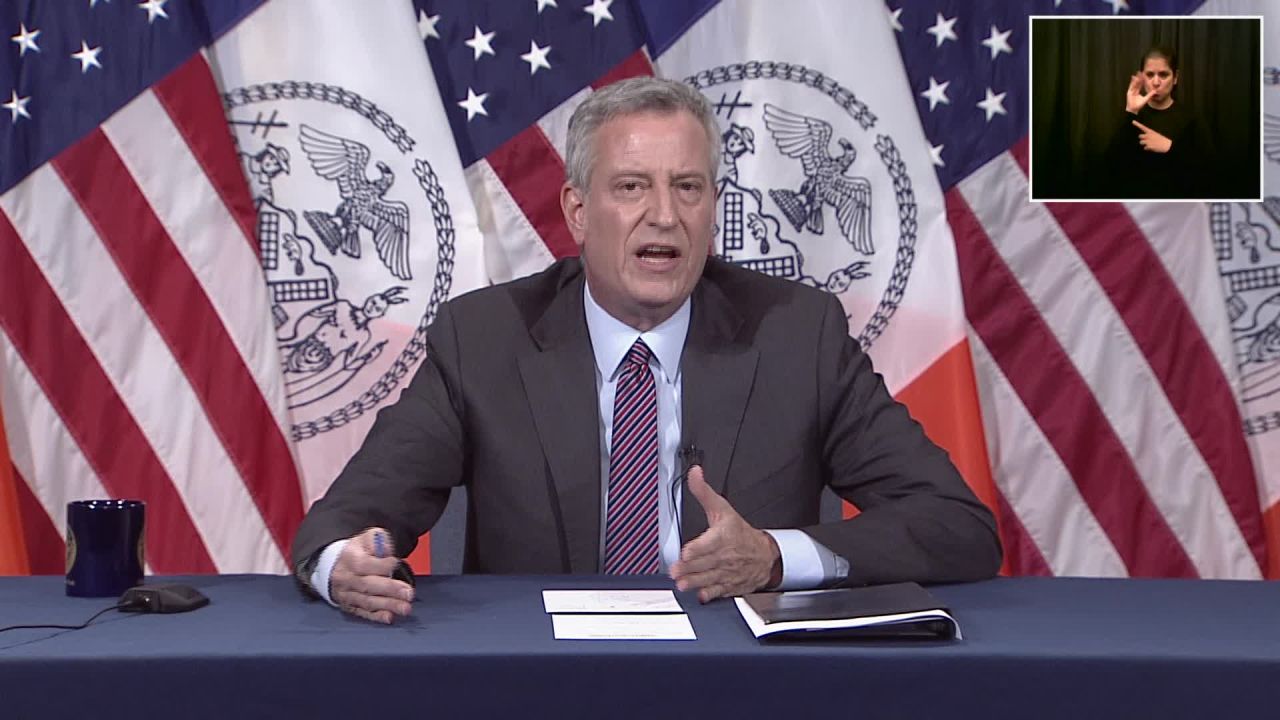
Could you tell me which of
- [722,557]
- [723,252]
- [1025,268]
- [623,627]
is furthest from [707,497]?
[1025,268]

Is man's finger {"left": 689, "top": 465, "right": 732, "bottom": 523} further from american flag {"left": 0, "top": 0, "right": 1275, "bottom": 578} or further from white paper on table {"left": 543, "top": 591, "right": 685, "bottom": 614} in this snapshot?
american flag {"left": 0, "top": 0, "right": 1275, "bottom": 578}

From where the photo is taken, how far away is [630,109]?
2.40 m

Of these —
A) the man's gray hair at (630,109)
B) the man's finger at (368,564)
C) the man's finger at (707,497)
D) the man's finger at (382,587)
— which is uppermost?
the man's gray hair at (630,109)

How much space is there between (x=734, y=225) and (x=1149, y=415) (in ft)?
4.17

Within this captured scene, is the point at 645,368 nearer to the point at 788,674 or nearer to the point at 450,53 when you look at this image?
the point at 788,674

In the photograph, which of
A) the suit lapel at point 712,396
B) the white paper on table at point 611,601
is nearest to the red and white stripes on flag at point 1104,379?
the suit lapel at point 712,396

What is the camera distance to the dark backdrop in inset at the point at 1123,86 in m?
3.68

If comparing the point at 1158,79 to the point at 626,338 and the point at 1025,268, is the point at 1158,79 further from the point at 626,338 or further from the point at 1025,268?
the point at 626,338

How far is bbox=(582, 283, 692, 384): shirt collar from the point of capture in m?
2.42

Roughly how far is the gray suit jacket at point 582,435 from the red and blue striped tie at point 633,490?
4 centimetres

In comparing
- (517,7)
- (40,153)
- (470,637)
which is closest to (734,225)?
(517,7)

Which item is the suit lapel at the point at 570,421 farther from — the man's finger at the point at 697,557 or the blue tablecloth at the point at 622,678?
the blue tablecloth at the point at 622,678

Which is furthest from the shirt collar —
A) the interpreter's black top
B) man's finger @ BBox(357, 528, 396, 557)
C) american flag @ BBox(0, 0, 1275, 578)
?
the interpreter's black top

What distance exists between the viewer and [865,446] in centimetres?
236
